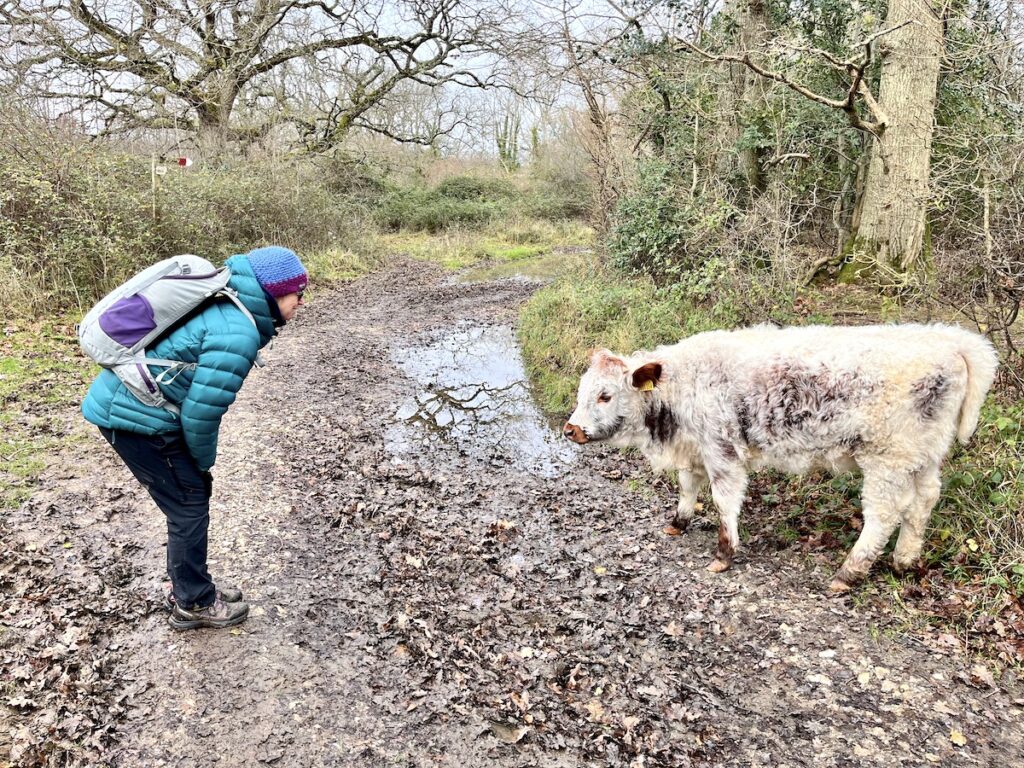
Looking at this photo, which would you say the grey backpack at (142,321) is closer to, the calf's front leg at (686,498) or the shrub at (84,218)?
the calf's front leg at (686,498)

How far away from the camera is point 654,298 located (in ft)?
37.0

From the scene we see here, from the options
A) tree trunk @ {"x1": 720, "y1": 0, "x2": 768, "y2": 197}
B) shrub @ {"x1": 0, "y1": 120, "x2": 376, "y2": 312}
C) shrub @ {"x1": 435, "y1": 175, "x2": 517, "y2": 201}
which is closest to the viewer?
shrub @ {"x1": 0, "y1": 120, "x2": 376, "y2": 312}

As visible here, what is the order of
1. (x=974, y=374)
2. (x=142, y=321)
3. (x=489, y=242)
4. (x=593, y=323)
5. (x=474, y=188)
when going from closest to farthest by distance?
1. (x=142, y=321)
2. (x=974, y=374)
3. (x=593, y=323)
4. (x=489, y=242)
5. (x=474, y=188)

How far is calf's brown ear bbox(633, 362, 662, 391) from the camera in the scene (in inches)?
212

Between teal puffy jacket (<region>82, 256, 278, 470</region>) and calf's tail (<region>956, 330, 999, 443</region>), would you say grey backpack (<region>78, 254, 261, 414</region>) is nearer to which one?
teal puffy jacket (<region>82, 256, 278, 470</region>)

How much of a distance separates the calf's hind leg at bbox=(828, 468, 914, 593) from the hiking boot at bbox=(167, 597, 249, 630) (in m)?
4.68

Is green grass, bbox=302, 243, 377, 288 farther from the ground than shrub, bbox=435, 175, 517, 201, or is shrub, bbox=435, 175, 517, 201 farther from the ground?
shrub, bbox=435, 175, 517, 201

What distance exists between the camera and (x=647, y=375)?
543cm

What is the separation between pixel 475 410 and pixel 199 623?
594 cm

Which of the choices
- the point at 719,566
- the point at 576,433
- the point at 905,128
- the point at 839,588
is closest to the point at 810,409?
the point at 839,588

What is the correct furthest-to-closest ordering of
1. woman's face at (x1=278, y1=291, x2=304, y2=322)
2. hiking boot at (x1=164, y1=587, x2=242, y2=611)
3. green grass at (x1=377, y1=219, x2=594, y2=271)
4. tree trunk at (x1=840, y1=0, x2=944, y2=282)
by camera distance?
green grass at (x1=377, y1=219, x2=594, y2=271) < tree trunk at (x1=840, y1=0, x2=944, y2=282) < hiking boot at (x1=164, y1=587, x2=242, y2=611) < woman's face at (x1=278, y1=291, x2=304, y2=322)

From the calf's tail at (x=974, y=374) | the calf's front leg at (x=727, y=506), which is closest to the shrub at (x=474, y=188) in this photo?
the calf's front leg at (x=727, y=506)

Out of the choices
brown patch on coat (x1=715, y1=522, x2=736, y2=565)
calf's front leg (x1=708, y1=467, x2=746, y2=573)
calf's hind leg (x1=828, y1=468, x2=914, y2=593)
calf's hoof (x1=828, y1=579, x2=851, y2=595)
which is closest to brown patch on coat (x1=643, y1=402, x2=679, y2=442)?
calf's front leg (x1=708, y1=467, x2=746, y2=573)

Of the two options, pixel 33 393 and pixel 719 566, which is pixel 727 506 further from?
pixel 33 393
